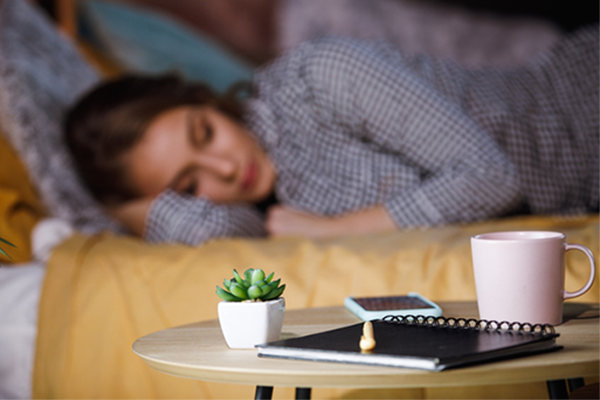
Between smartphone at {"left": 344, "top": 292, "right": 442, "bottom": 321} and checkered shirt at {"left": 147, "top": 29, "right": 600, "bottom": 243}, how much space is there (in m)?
0.56

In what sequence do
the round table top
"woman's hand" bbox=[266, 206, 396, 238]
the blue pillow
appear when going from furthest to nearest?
1. the blue pillow
2. "woman's hand" bbox=[266, 206, 396, 238]
3. the round table top

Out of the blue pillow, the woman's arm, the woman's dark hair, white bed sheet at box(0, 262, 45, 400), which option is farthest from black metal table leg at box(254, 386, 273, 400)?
the blue pillow

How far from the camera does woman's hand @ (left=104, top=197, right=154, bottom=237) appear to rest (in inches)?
54.7

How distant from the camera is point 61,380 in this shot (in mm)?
836

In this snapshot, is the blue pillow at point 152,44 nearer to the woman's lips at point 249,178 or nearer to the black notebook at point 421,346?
the woman's lips at point 249,178

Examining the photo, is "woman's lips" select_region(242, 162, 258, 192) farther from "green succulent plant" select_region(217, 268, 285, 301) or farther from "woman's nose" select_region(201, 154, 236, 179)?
"green succulent plant" select_region(217, 268, 285, 301)

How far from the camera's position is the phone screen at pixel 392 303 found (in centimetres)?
58

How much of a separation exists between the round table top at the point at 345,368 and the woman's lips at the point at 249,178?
89 cm

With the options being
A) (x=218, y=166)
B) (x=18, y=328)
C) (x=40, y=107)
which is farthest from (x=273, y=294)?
(x=40, y=107)

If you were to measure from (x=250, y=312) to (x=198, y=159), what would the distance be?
0.92m

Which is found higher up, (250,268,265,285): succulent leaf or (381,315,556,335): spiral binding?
(250,268,265,285): succulent leaf

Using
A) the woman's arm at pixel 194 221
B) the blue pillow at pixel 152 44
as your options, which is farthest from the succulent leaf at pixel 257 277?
the blue pillow at pixel 152 44

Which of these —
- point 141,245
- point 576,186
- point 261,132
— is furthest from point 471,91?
point 141,245

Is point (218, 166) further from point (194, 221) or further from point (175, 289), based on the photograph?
point (175, 289)
